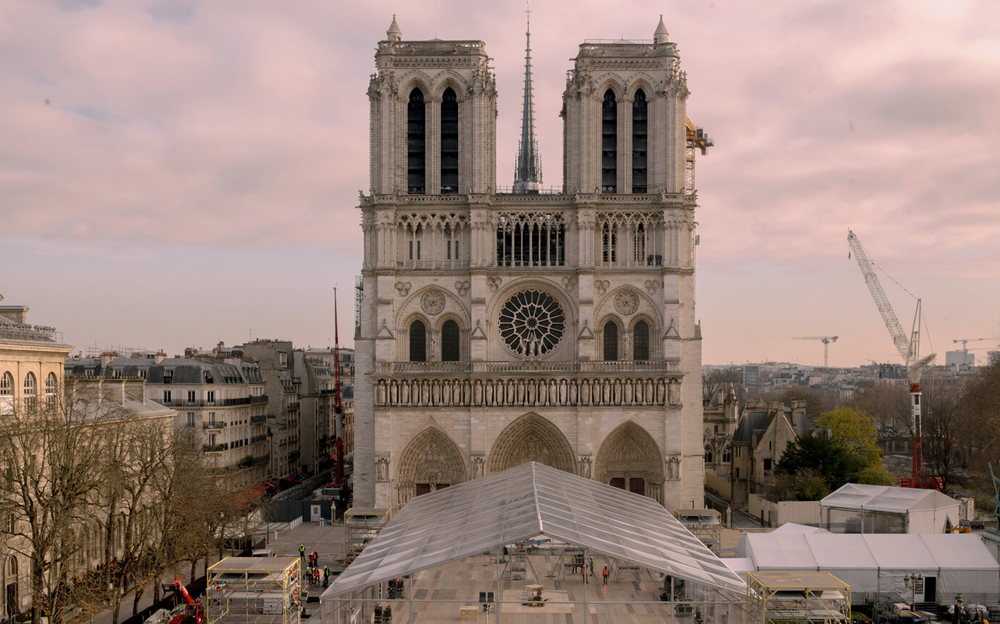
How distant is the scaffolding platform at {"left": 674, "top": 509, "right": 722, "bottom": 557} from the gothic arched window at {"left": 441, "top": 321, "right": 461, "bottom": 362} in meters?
16.7

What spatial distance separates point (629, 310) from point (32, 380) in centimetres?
3164

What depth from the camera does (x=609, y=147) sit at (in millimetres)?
54344

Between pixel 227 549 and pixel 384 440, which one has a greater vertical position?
pixel 384 440

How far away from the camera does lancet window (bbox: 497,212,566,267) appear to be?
5297 cm

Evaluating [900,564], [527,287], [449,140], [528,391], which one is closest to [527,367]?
[528,391]

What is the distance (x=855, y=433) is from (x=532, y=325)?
25383 mm

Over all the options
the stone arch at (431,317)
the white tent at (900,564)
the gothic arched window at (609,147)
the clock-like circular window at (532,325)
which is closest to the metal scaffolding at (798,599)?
the white tent at (900,564)

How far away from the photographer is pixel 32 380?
35.2 m

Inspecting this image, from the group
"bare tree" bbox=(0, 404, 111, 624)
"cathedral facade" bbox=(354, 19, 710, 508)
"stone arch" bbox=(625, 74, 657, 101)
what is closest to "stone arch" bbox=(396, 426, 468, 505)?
"cathedral facade" bbox=(354, 19, 710, 508)

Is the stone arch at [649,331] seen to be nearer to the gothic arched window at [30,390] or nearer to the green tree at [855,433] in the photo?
the green tree at [855,433]

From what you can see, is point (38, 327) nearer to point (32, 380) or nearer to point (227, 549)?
point (32, 380)

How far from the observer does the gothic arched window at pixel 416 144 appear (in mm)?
54375

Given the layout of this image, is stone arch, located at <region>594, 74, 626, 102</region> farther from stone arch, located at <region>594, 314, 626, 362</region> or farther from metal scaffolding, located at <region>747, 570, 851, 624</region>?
metal scaffolding, located at <region>747, 570, 851, 624</region>

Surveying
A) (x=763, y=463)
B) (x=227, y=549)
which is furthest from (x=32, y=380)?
(x=763, y=463)
